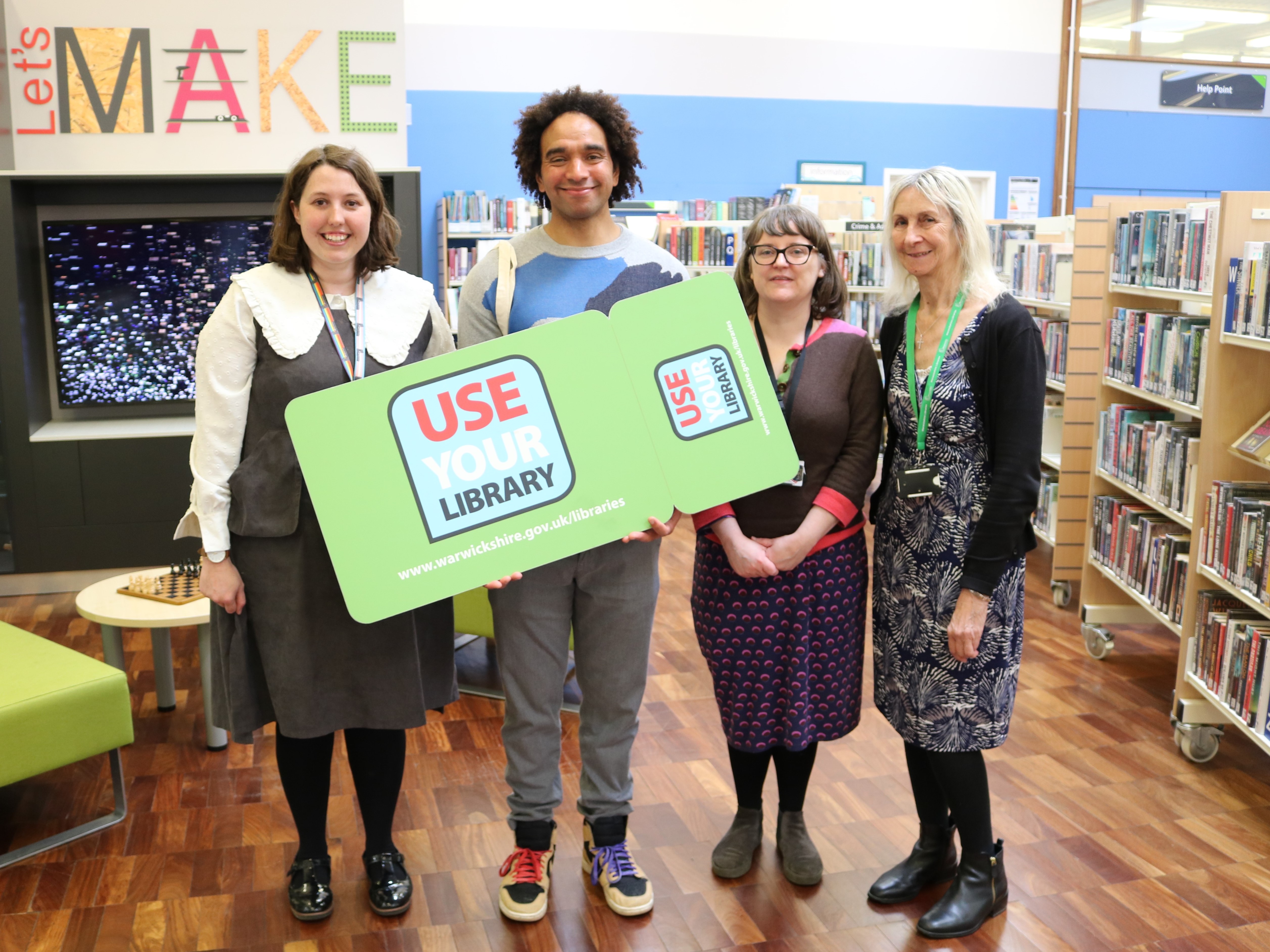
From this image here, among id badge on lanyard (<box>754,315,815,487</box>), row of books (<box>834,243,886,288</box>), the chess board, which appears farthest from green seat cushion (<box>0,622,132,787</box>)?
row of books (<box>834,243,886,288</box>)

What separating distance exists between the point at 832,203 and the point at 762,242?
6.82 metres

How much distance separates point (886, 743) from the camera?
315 cm

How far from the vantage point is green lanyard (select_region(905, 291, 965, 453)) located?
1963mm

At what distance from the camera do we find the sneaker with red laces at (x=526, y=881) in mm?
2209

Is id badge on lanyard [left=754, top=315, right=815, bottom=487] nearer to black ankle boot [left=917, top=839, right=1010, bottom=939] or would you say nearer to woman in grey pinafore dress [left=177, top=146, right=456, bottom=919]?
woman in grey pinafore dress [left=177, top=146, right=456, bottom=919]

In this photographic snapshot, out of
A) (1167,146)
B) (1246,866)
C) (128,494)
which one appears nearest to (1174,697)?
(1246,866)

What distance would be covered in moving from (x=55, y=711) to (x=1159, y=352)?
344cm

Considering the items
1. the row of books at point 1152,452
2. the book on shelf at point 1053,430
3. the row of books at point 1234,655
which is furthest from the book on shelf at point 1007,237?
the row of books at point 1234,655

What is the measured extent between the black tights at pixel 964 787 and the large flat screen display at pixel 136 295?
13.1 ft

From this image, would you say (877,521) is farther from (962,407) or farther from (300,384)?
(300,384)

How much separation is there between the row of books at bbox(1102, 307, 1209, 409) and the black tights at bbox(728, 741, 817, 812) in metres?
1.73

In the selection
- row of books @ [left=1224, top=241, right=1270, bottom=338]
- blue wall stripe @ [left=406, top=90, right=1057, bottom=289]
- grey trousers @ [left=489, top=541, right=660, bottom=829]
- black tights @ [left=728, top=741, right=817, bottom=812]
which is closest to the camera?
grey trousers @ [left=489, top=541, right=660, bottom=829]

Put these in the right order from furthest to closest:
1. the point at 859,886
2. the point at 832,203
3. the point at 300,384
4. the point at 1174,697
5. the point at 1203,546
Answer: the point at 832,203 < the point at 1174,697 < the point at 1203,546 < the point at 859,886 < the point at 300,384

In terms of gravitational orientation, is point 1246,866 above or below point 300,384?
below
